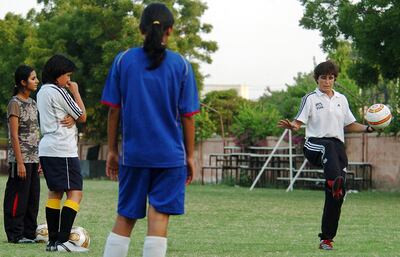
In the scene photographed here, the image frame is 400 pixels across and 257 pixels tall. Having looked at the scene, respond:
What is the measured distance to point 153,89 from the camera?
623 centimetres

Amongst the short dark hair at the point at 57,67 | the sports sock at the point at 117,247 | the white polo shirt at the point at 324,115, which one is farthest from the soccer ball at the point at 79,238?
the sports sock at the point at 117,247

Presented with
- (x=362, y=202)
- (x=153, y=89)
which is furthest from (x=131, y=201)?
(x=362, y=202)

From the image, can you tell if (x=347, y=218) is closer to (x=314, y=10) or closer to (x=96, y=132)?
(x=314, y=10)

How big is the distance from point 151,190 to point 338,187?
4140 millimetres

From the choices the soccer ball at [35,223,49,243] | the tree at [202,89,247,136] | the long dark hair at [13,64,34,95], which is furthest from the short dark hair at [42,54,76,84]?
the tree at [202,89,247,136]

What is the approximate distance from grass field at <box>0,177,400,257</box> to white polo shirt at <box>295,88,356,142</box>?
1.20m

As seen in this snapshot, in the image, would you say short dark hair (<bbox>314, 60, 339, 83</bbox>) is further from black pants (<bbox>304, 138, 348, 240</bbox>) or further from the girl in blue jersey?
the girl in blue jersey

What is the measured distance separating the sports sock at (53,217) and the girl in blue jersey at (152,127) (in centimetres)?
349

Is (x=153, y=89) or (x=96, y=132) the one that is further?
(x=96, y=132)

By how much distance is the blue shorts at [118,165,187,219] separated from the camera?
6.25 meters

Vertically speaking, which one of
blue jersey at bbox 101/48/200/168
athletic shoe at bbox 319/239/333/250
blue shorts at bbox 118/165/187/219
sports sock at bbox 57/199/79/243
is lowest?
athletic shoe at bbox 319/239/333/250

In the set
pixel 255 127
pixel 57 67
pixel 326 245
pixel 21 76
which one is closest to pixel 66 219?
pixel 57 67

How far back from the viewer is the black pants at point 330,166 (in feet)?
33.0

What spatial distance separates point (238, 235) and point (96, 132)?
112 feet
